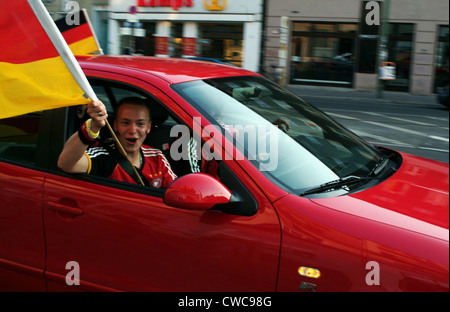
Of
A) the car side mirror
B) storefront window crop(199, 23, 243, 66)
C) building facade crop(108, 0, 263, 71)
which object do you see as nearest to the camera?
the car side mirror

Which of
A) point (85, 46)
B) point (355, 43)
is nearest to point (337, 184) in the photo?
point (85, 46)

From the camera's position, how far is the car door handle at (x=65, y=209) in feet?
8.09

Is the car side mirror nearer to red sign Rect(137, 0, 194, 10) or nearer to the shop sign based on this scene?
the shop sign

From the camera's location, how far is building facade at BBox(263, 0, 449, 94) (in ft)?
72.5

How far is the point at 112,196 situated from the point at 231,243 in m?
0.64

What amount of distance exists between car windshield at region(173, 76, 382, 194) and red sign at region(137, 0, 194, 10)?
23489mm

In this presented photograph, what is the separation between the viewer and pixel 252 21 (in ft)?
79.8

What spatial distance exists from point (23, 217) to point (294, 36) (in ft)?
75.1

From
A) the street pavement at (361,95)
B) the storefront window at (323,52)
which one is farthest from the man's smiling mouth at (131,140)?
the storefront window at (323,52)

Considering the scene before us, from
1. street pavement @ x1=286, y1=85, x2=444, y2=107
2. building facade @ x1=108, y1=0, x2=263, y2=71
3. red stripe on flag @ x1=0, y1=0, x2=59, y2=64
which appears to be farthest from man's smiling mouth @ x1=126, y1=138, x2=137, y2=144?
building facade @ x1=108, y1=0, x2=263, y2=71

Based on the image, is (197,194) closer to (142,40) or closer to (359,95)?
(359,95)
